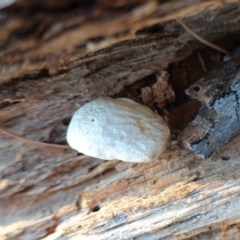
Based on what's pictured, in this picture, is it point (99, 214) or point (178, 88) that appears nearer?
point (99, 214)

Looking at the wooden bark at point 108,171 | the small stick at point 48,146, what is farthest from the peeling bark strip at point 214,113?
the small stick at point 48,146

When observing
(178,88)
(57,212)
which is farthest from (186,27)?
(57,212)

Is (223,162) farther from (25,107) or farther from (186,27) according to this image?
(25,107)

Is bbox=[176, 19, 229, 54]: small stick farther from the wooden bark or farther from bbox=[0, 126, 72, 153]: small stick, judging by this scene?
bbox=[0, 126, 72, 153]: small stick

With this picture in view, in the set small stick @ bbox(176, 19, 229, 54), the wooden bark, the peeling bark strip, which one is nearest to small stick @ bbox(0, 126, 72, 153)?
the wooden bark

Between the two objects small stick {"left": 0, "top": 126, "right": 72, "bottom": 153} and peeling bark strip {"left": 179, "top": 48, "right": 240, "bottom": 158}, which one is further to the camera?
small stick {"left": 0, "top": 126, "right": 72, "bottom": 153}
